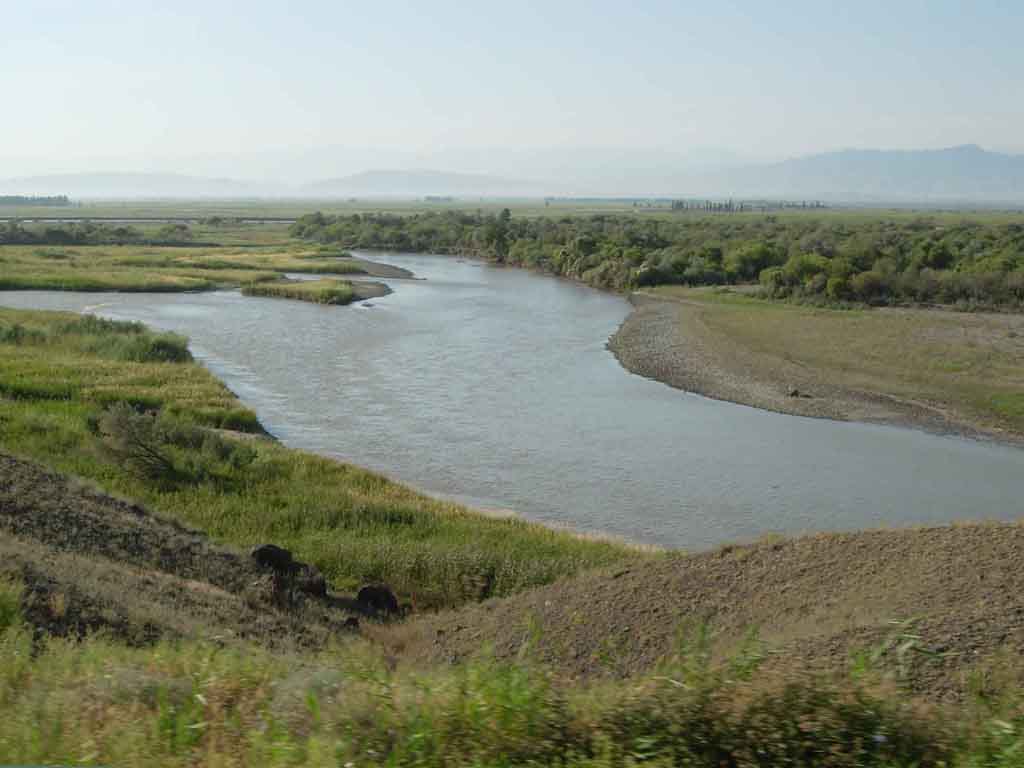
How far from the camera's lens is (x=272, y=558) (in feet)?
41.9

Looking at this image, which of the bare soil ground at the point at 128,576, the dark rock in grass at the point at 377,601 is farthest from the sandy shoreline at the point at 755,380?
the bare soil ground at the point at 128,576

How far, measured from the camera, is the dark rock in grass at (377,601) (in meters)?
12.6

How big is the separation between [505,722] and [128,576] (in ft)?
22.9

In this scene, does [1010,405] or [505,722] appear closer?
[505,722]

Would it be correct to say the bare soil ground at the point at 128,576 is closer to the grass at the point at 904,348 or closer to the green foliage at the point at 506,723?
the green foliage at the point at 506,723

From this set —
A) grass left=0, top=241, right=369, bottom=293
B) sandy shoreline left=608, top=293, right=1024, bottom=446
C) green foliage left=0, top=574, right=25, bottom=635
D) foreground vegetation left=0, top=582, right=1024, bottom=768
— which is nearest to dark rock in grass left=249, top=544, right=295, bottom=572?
green foliage left=0, top=574, right=25, bottom=635

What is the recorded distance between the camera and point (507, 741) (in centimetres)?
465

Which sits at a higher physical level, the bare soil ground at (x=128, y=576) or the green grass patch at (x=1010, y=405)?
the bare soil ground at (x=128, y=576)

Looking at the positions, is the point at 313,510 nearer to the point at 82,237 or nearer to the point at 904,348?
the point at 904,348

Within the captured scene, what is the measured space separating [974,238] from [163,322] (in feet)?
198

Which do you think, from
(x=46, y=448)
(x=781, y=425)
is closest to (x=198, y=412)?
(x=46, y=448)

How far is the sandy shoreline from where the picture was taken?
27.2 m

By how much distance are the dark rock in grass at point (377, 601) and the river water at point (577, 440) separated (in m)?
5.69

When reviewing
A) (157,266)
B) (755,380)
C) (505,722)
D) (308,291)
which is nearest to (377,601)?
(505,722)
